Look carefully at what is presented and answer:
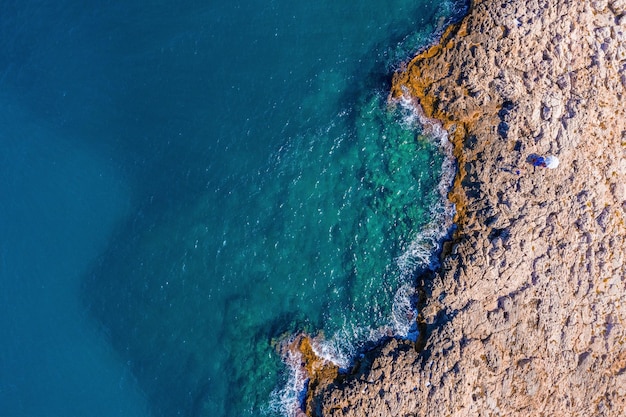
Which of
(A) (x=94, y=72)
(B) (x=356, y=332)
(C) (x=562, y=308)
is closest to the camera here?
(C) (x=562, y=308)

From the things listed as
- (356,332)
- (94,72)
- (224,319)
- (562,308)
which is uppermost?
(94,72)

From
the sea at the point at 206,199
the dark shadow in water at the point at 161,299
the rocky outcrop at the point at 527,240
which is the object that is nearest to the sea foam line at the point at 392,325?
the sea at the point at 206,199

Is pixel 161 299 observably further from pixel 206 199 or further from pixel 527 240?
pixel 527 240

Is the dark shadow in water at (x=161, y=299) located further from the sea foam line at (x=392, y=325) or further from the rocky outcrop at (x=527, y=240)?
the rocky outcrop at (x=527, y=240)

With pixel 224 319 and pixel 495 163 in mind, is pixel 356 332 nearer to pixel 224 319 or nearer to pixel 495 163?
pixel 224 319

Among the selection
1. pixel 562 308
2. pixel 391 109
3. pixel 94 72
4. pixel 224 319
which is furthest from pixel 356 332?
pixel 94 72

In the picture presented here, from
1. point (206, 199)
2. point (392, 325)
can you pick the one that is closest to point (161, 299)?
point (206, 199)
